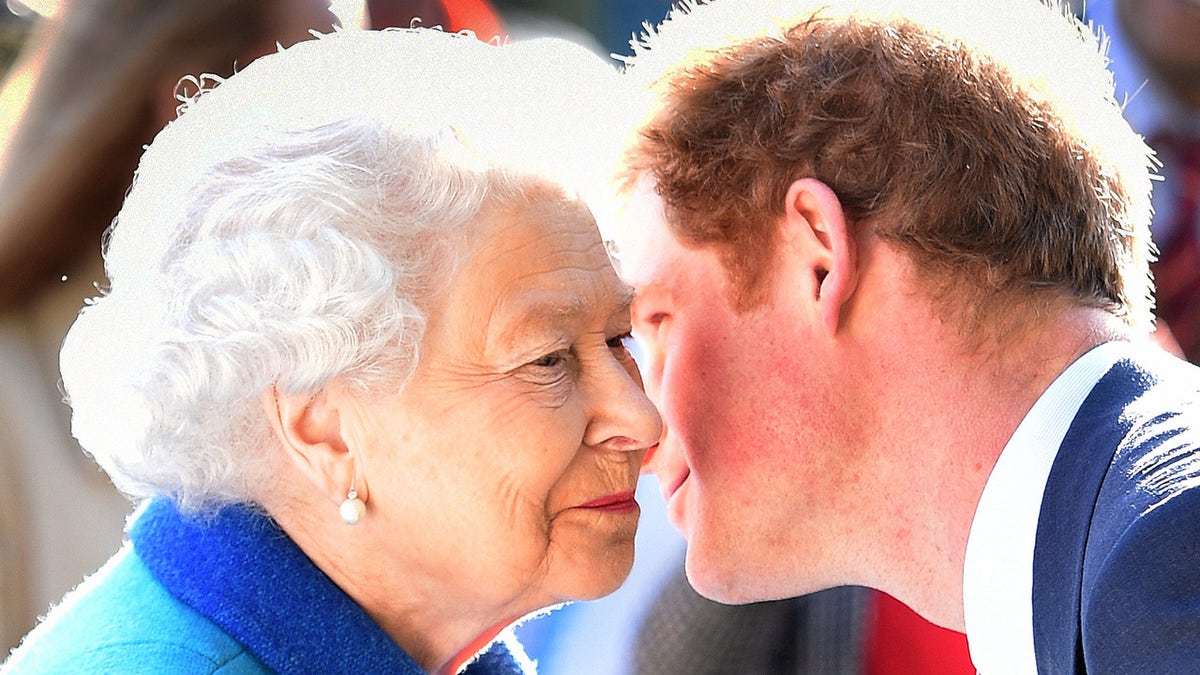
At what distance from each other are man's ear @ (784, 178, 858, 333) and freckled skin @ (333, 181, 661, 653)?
37 cm

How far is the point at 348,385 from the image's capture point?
131cm

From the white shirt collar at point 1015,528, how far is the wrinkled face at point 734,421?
0.25 m

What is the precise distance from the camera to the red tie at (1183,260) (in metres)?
3.41

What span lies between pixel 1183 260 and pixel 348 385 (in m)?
2.90

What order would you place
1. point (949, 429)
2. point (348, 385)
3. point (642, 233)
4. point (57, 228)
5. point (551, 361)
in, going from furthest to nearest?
point (57, 228), point (642, 233), point (949, 429), point (551, 361), point (348, 385)

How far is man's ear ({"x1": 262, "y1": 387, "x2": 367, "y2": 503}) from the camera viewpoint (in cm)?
132

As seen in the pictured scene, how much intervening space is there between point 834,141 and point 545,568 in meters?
0.75

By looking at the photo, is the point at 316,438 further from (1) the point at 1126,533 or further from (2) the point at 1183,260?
(2) the point at 1183,260

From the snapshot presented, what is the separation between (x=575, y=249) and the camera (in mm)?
1440

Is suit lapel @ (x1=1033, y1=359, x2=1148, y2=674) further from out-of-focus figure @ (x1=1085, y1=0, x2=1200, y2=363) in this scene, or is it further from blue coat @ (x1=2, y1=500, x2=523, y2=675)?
out-of-focus figure @ (x1=1085, y1=0, x2=1200, y2=363)

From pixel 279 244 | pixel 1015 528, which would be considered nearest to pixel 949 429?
pixel 1015 528

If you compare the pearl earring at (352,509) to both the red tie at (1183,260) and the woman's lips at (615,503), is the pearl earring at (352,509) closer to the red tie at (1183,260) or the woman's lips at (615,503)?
the woman's lips at (615,503)

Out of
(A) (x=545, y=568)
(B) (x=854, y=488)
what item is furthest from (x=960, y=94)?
(A) (x=545, y=568)

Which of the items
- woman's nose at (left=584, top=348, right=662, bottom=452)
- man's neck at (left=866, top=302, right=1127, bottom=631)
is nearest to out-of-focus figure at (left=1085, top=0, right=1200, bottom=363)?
man's neck at (left=866, top=302, right=1127, bottom=631)
